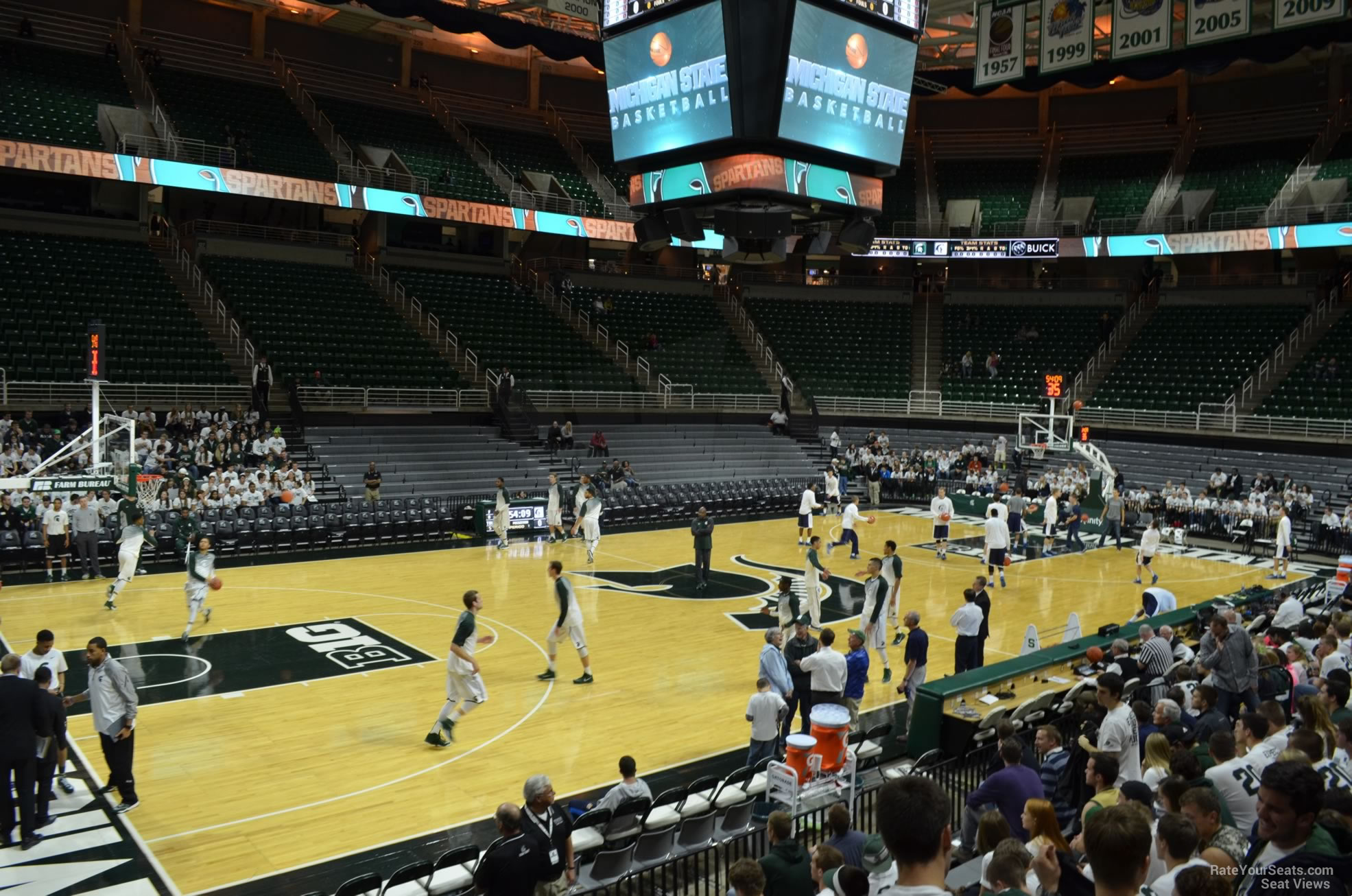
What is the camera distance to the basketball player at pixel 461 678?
11109mm

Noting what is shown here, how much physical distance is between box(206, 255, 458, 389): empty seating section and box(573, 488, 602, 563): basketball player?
1148 cm

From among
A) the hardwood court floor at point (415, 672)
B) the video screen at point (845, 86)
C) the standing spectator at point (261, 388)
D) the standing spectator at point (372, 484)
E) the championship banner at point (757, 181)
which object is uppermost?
the video screen at point (845, 86)

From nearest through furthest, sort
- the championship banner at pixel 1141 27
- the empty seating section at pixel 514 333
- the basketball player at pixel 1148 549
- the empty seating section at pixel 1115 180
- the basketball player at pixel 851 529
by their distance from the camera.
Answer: the championship banner at pixel 1141 27 → the basketball player at pixel 1148 549 → the basketball player at pixel 851 529 → the empty seating section at pixel 514 333 → the empty seating section at pixel 1115 180

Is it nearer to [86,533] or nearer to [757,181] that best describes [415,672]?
[757,181]

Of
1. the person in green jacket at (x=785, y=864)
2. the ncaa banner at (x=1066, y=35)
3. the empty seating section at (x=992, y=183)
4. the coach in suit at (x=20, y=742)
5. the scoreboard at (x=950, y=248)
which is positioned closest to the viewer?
the person in green jacket at (x=785, y=864)

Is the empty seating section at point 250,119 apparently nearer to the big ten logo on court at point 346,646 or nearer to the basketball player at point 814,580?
the big ten logo on court at point 346,646

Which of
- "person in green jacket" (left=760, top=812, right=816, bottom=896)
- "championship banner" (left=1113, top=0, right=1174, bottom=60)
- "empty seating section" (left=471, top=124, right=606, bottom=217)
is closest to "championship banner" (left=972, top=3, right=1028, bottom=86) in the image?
"championship banner" (left=1113, top=0, right=1174, bottom=60)

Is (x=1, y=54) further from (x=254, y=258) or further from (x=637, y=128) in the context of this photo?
(x=637, y=128)

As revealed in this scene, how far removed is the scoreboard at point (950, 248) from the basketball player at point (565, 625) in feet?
94.9

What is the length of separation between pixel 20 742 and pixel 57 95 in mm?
29532

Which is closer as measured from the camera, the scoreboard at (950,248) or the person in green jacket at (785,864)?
the person in green jacket at (785,864)

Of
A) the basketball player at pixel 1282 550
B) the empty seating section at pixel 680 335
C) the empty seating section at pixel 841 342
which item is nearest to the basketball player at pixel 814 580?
the basketball player at pixel 1282 550

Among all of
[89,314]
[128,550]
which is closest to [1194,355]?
[128,550]

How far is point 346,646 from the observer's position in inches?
600
